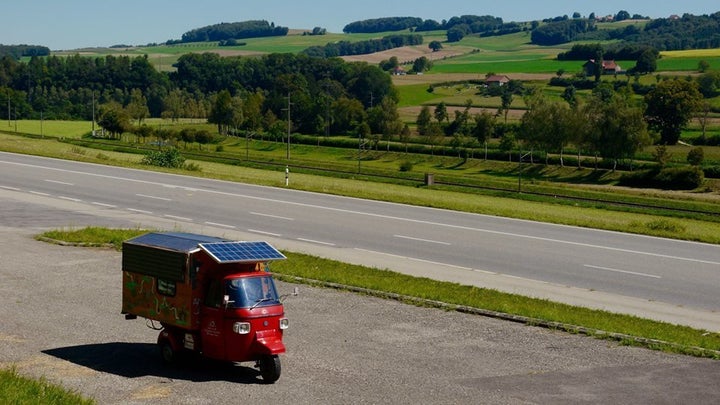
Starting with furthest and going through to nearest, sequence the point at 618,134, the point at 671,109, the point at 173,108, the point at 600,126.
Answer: the point at 173,108, the point at 671,109, the point at 600,126, the point at 618,134

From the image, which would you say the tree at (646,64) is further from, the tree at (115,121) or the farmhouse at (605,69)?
the tree at (115,121)

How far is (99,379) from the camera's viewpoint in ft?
57.4

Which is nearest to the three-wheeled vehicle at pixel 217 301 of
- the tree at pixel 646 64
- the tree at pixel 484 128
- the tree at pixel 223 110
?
the tree at pixel 484 128

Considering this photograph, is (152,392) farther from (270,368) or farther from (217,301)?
(270,368)

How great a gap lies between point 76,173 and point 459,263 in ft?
109

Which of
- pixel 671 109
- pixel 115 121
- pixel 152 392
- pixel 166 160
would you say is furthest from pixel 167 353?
pixel 115 121

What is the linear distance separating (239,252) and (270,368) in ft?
7.30

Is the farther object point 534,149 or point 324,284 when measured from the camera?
point 534,149

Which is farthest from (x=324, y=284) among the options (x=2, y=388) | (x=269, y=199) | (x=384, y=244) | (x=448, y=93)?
(x=448, y=93)

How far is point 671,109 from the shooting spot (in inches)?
4680

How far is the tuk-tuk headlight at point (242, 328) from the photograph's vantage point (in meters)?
16.8

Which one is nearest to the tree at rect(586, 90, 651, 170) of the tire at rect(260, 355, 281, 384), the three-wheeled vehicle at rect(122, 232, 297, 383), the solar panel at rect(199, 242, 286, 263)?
the solar panel at rect(199, 242, 286, 263)

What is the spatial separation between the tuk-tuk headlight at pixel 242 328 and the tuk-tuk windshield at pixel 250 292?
0.34 m

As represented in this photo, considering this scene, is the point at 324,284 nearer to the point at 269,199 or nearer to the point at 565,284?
the point at 565,284
